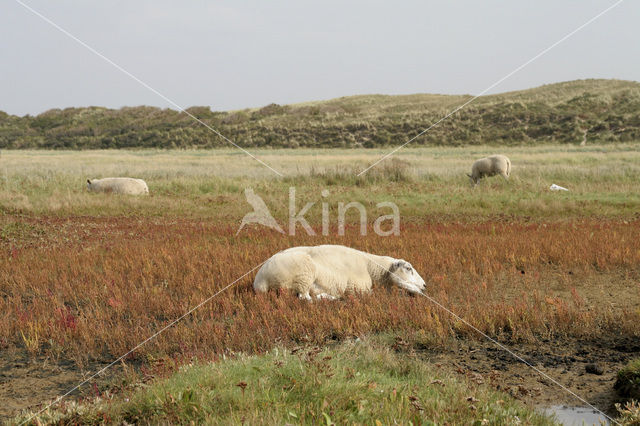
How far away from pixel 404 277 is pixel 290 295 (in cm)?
205

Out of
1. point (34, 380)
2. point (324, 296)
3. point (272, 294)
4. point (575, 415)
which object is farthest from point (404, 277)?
point (34, 380)

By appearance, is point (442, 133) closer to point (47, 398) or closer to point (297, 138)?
point (297, 138)

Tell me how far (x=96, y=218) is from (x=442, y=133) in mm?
55847

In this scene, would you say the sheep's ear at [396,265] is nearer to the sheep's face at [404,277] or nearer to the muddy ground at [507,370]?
the sheep's face at [404,277]

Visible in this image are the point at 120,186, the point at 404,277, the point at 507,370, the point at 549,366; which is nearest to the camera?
the point at 507,370

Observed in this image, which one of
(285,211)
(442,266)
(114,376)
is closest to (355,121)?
(285,211)

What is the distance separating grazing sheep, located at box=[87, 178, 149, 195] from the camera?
2295 centimetres

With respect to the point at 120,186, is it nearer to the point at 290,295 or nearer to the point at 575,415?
the point at 290,295

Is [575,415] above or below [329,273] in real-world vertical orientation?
below

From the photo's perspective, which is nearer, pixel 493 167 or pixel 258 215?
pixel 258 215

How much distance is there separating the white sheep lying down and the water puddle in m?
3.71

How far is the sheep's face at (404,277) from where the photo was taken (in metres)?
8.80

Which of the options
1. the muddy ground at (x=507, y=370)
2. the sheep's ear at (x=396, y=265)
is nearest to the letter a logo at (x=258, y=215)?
the sheep's ear at (x=396, y=265)

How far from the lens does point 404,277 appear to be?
898cm
